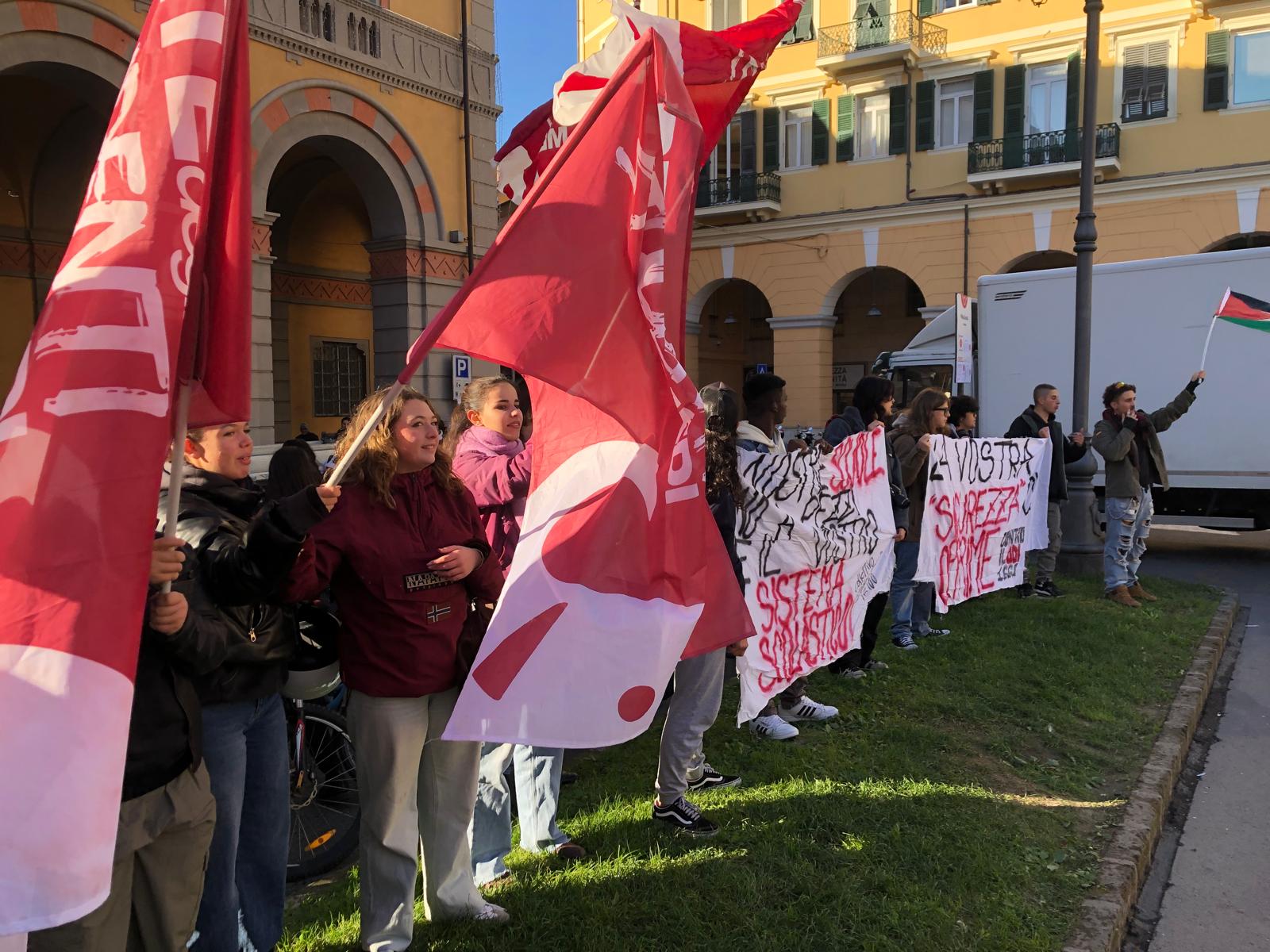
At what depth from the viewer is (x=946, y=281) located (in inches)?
978

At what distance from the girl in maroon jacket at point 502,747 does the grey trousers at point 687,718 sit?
47cm

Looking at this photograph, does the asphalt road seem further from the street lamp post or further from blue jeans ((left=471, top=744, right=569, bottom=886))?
blue jeans ((left=471, top=744, right=569, bottom=886))

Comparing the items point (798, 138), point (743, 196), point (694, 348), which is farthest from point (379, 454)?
point (694, 348)

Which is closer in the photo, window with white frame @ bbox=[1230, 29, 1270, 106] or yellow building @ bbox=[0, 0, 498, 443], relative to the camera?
yellow building @ bbox=[0, 0, 498, 443]

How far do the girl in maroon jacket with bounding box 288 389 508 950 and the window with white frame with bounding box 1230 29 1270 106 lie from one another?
2383 centimetres

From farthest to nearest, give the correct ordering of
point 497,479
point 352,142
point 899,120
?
1. point 899,120
2. point 352,142
3. point 497,479

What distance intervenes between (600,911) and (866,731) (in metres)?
2.28

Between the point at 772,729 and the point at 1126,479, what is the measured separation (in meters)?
5.30

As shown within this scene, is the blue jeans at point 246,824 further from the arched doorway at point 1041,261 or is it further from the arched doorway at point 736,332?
the arched doorway at point 736,332

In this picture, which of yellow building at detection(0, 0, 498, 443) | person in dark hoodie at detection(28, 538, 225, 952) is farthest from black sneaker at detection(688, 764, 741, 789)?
yellow building at detection(0, 0, 498, 443)

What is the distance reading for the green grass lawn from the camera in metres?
3.29

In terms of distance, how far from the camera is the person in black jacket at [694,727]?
4.06 m

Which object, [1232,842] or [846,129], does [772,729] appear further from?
[846,129]

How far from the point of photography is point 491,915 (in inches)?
130
